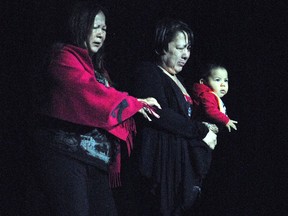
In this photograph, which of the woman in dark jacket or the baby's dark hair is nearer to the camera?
the woman in dark jacket

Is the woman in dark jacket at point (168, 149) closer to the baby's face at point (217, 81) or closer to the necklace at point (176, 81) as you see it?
the necklace at point (176, 81)

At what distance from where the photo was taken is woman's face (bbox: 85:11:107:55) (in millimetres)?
1937

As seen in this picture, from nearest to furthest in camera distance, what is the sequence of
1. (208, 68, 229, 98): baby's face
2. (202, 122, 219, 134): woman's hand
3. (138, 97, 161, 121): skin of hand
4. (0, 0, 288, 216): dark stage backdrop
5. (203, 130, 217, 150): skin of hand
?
(138, 97, 161, 121): skin of hand → (203, 130, 217, 150): skin of hand → (202, 122, 219, 134): woman's hand → (208, 68, 229, 98): baby's face → (0, 0, 288, 216): dark stage backdrop

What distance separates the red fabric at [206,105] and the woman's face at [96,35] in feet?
1.83

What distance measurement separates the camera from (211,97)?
88.8 inches

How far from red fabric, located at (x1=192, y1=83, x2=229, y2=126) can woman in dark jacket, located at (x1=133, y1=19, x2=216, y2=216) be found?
0.13 meters

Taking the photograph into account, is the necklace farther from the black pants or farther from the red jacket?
the black pants

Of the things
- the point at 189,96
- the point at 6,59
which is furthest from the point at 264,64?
the point at 6,59

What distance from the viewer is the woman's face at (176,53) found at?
2117mm

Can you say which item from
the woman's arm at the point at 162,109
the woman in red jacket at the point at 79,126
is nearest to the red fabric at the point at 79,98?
the woman in red jacket at the point at 79,126

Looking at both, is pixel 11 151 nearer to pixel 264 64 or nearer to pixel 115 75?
pixel 115 75

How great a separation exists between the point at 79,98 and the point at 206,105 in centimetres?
68

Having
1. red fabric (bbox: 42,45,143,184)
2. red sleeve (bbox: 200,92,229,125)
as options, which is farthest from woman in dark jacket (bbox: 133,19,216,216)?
red fabric (bbox: 42,45,143,184)

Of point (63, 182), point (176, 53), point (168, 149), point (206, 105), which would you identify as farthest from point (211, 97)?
point (63, 182)
